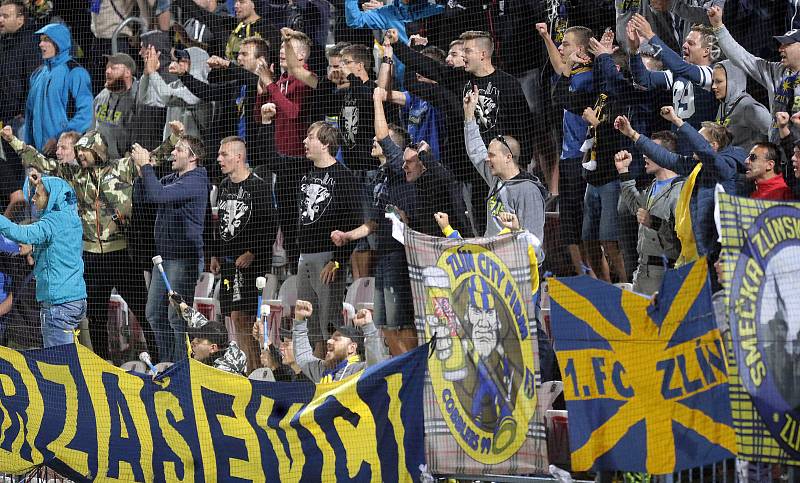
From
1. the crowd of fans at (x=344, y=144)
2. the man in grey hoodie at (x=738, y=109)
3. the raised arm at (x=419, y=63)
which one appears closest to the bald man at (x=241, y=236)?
the crowd of fans at (x=344, y=144)

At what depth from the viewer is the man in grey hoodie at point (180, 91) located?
9758 mm

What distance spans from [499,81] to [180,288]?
297 cm

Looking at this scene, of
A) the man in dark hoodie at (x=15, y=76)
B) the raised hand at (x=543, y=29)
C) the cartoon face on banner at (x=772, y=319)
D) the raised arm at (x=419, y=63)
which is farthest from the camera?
the man in dark hoodie at (x=15, y=76)

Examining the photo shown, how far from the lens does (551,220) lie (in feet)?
25.8

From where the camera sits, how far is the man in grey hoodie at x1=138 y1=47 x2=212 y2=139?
976 cm

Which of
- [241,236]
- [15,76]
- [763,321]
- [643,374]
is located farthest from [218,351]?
[763,321]

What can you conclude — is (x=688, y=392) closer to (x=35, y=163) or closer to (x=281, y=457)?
(x=281, y=457)

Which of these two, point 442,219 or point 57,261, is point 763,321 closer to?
point 442,219

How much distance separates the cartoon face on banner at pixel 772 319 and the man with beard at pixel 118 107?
558cm

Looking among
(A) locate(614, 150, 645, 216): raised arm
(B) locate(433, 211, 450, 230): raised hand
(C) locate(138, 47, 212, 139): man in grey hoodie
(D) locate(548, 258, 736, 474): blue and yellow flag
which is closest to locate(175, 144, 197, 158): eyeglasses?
(C) locate(138, 47, 212, 139): man in grey hoodie

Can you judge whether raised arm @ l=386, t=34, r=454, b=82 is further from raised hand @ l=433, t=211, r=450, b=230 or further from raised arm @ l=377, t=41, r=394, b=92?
raised hand @ l=433, t=211, r=450, b=230

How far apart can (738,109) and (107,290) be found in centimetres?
507

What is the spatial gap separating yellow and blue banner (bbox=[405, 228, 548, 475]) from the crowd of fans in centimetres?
46

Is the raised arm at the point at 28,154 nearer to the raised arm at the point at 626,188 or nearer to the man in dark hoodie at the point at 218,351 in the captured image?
the man in dark hoodie at the point at 218,351
